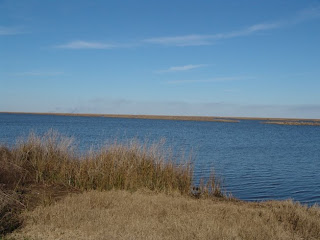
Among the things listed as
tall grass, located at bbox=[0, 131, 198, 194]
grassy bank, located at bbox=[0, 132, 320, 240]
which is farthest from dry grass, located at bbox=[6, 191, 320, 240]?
tall grass, located at bbox=[0, 131, 198, 194]

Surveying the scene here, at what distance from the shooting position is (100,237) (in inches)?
254

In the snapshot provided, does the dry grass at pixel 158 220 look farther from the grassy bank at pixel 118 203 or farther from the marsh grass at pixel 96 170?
the marsh grass at pixel 96 170

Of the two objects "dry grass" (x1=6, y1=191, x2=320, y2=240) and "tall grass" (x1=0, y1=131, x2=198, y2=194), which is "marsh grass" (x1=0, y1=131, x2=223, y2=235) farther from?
"dry grass" (x1=6, y1=191, x2=320, y2=240)

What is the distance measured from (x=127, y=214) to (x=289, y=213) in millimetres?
4092

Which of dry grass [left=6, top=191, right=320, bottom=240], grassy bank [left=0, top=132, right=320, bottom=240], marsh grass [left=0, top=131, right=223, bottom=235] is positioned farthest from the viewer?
marsh grass [left=0, top=131, right=223, bottom=235]

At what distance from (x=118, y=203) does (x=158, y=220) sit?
152 cm

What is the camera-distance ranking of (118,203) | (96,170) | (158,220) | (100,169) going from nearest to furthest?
(158,220) → (118,203) → (96,170) → (100,169)

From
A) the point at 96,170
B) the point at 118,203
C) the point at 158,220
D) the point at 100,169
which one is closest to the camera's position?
the point at 158,220

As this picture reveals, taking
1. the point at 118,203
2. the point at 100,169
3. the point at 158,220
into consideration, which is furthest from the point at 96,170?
the point at 158,220

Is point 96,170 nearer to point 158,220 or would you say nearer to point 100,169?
point 100,169

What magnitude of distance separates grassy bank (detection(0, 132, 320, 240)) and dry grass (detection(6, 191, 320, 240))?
0.02 metres

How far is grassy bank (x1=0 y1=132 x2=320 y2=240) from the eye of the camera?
6840mm

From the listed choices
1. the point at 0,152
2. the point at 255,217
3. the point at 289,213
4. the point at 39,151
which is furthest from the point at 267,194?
the point at 0,152

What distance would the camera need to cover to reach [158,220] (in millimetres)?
7613
